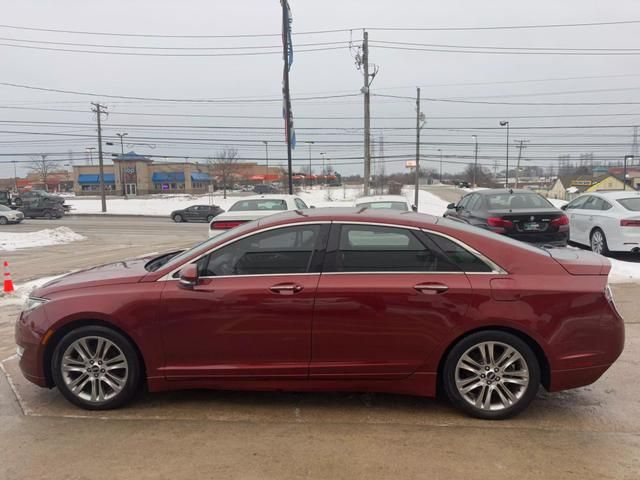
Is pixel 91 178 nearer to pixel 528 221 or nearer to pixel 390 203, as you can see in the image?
pixel 390 203

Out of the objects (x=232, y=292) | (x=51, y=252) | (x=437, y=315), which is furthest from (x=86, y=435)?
(x=51, y=252)

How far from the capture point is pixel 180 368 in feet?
12.4

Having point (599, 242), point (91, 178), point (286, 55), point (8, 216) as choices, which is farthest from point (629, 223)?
point (91, 178)

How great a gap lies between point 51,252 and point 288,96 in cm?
997

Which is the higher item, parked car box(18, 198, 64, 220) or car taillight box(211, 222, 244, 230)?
car taillight box(211, 222, 244, 230)

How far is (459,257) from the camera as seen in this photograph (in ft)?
12.3

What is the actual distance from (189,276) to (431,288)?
172 cm

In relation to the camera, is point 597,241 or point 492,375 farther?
point 597,241

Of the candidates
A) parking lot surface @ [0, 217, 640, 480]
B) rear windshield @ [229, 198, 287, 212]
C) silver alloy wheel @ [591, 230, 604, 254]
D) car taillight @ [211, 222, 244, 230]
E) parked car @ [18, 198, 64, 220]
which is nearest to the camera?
parking lot surface @ [0, 217, 640, 480]

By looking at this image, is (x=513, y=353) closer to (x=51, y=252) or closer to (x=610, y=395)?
(x=610, y=395)

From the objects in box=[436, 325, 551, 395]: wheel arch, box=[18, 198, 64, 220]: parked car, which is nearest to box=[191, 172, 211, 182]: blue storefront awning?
box=[18, 198, 64, 220]: parked car

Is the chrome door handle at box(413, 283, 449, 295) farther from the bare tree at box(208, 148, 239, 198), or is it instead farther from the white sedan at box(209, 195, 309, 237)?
the bare tree at box(208, 148, 239, 198)

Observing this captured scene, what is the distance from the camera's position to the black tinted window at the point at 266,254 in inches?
150

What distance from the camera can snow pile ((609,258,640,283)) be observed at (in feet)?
28.2
